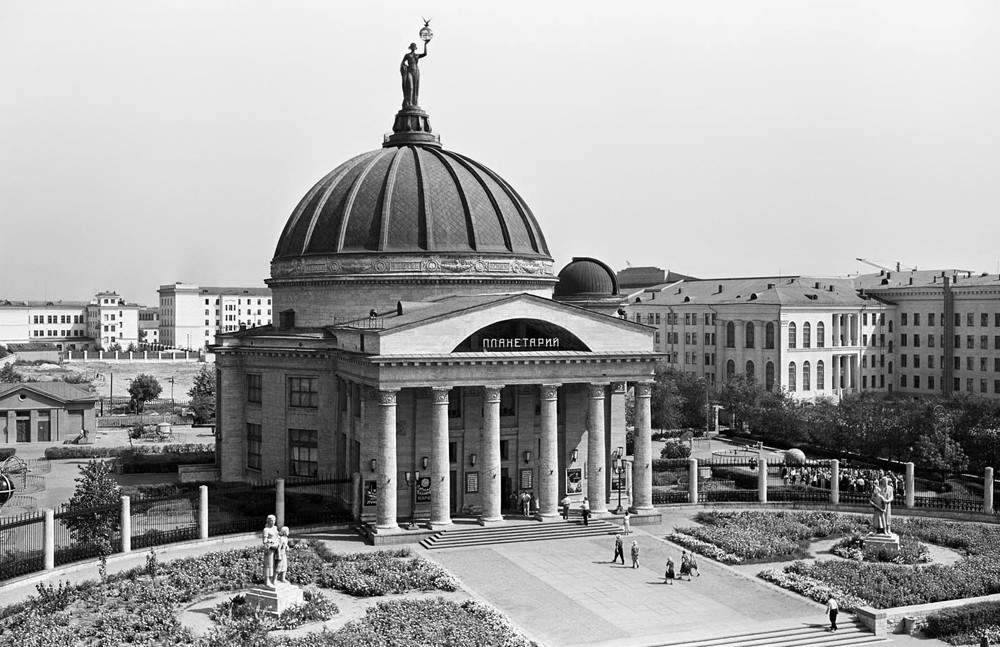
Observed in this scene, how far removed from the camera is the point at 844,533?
50750 millimetres

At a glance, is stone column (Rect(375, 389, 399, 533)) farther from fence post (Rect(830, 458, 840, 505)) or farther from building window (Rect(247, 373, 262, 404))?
fence post (Rect(830, 458, 840, 505))

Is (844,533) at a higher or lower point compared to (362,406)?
lower

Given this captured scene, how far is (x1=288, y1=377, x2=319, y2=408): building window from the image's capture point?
5816 centimetres

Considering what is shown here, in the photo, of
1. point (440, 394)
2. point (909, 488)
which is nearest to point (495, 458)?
point (440, 394)

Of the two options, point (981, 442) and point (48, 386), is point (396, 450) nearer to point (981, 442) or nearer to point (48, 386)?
point (981, 442)

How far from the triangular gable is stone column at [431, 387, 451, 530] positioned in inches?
93.0

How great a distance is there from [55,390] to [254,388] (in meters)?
39.2

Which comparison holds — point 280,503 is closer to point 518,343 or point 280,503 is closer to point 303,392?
point 303,392

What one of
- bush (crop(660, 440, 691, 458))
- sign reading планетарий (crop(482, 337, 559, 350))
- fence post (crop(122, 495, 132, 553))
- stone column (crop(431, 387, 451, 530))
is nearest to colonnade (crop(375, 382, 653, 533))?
stone column (crop(431, 387, 451, 530))

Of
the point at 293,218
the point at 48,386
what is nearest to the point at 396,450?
the point at 293,218

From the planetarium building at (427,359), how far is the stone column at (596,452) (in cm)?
7

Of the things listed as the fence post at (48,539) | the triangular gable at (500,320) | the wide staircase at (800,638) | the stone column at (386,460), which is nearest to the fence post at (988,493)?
the triangular gable at (500,320)

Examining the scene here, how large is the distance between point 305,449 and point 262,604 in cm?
2309

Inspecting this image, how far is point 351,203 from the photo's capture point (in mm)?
59562
